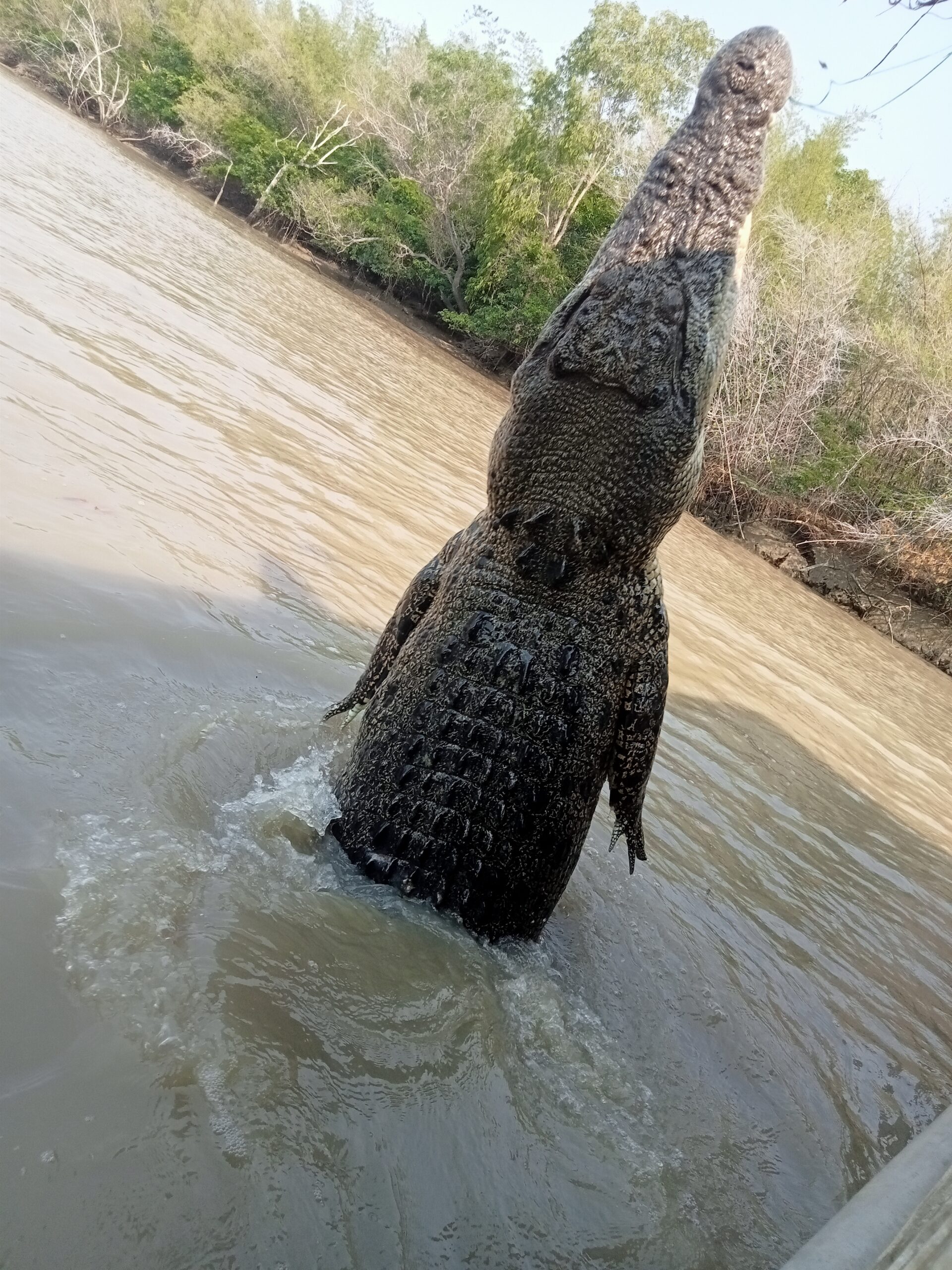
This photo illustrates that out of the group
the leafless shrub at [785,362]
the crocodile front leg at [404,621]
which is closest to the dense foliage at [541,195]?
the leafless shrub at [785,362]

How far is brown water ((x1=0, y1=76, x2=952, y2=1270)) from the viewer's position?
1.75 meters

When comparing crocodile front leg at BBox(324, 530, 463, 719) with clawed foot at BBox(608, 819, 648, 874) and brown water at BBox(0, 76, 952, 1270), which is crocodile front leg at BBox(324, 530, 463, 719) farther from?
clawed foot at BBox(608, 819, 648, 874)

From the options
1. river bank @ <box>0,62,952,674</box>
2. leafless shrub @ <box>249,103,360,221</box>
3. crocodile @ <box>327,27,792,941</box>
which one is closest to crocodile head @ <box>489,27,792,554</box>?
crocodile @ <box>327,27,792,941</box>

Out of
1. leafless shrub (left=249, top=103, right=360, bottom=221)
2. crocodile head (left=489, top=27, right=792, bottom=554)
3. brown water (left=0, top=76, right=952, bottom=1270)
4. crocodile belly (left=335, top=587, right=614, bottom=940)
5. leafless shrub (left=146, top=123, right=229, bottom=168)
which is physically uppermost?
leafless shrub (left=249, top=103, right=360, bottom=221)

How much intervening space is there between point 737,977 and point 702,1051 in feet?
1.85

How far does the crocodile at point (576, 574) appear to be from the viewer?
2.30 m

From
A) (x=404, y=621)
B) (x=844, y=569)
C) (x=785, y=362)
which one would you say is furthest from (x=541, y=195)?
(x=404, y=621)

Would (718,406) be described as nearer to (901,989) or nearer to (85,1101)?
(901,989)

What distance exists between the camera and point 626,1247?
1.92 metres

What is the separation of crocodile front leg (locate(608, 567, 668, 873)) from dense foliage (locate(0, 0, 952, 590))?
11.4 m

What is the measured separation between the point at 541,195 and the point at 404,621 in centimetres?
2707

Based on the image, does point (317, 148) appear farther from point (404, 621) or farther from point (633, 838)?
point (633, 838)

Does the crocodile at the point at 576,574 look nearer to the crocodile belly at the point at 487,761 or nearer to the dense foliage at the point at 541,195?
the crocodile belly at the point at 487,761

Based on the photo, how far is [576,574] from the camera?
2406 millimetres
